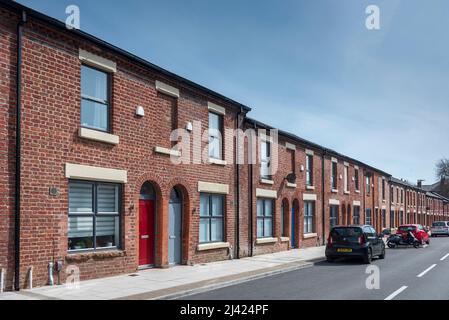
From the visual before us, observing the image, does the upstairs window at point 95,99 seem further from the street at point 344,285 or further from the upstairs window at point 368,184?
the upstairs window at point 368,184

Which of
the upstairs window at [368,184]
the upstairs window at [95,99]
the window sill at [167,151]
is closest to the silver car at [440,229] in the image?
the upstairs window at [368,184]

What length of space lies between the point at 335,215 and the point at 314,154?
5.24 meters

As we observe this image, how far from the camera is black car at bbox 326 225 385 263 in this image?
18.4 metres

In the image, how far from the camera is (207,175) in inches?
693

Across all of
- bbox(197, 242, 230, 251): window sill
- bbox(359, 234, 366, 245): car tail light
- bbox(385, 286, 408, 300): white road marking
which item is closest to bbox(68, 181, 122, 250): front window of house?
bbox(197, 242, 230, 251): window sill

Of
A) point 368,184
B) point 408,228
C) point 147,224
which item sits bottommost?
point 408,228

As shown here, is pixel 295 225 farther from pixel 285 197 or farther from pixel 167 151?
pixel 167 151

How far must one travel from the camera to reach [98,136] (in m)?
12.8


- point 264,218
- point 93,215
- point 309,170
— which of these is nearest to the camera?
point 93,215

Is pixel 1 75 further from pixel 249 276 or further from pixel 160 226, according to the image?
pixel 249 276

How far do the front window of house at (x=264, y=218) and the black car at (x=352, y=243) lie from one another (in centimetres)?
349

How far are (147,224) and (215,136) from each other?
4.78 metres

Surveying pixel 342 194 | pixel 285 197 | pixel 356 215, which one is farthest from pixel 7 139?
pixel 356 215
